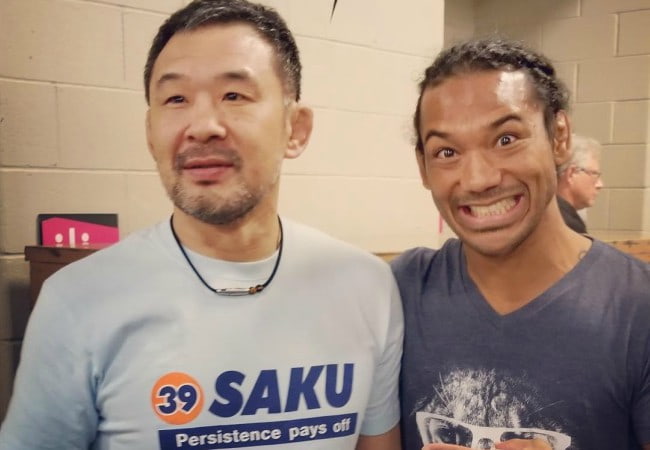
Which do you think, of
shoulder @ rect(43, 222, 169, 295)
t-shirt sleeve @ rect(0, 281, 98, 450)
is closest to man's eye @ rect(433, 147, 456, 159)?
shoulder @ rect(43, 222, 169, 295)

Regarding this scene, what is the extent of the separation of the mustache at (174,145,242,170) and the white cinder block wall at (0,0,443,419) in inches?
29.8

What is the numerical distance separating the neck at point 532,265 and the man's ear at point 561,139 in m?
0.10

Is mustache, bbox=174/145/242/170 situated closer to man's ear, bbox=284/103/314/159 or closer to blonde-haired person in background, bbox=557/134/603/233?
man's ear, bbox=284/103/314/159

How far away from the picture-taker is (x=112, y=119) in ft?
5.71

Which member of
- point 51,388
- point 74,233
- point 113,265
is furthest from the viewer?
point 74,233

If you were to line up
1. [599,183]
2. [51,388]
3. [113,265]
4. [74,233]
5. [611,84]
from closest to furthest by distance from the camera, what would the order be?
[51,388], [113,265], [74,233], [599,183], [611,84]

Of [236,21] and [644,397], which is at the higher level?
[236,21]

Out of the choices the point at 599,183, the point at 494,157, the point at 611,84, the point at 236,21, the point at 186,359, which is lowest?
the point at 186,359

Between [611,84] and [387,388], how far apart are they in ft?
9.01

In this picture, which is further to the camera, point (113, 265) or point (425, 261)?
point (425, 261)

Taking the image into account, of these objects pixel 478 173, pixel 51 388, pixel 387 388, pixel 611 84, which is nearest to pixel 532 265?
pixel 478 173

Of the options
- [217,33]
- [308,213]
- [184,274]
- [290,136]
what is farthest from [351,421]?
[308,213]

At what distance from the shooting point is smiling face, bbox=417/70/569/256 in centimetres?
114

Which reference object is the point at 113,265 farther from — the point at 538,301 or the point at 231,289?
the point at 538,301
